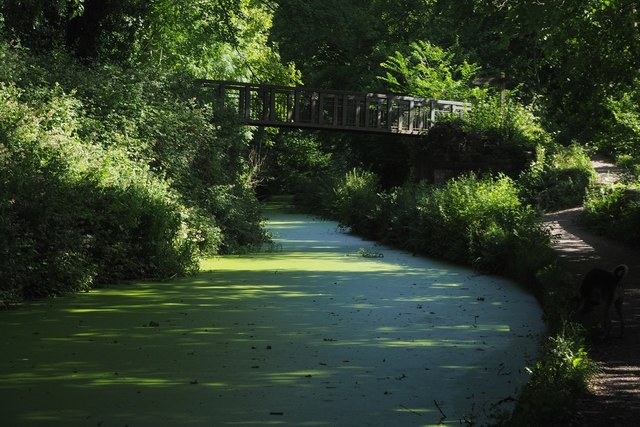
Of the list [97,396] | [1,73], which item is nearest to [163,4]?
[1,73]

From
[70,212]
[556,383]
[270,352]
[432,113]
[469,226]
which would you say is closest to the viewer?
[556,383]

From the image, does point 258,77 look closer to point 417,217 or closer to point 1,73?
point 417,217

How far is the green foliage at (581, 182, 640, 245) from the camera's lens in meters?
18.5

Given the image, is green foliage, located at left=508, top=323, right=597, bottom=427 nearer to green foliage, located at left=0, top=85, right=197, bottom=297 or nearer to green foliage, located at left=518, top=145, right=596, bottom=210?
green foliage, located at left=0, top=85, right=197, bottom=297

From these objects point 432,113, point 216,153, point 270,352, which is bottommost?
point 270,352

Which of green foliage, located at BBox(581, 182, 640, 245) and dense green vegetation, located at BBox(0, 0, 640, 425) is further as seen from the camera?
green foliage, located at BBox(581, 182, 640, 245)

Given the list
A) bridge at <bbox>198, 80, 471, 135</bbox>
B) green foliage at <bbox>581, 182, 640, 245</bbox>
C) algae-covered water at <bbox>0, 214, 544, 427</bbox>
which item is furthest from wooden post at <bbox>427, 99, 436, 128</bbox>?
algae-covered water at <bbox>0, 214, 544, 427</bbox>

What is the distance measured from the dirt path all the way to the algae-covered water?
76 cm

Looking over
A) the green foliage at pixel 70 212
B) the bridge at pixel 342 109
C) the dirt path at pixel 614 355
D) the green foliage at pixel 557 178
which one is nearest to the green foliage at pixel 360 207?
the bridge at pixel 342 109

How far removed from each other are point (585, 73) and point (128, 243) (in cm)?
820

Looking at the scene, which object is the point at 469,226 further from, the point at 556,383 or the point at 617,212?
the point at 556,383

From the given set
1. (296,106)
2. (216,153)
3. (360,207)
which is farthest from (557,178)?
(216,153)

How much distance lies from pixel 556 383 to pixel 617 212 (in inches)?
556

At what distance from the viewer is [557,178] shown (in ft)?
94.8
